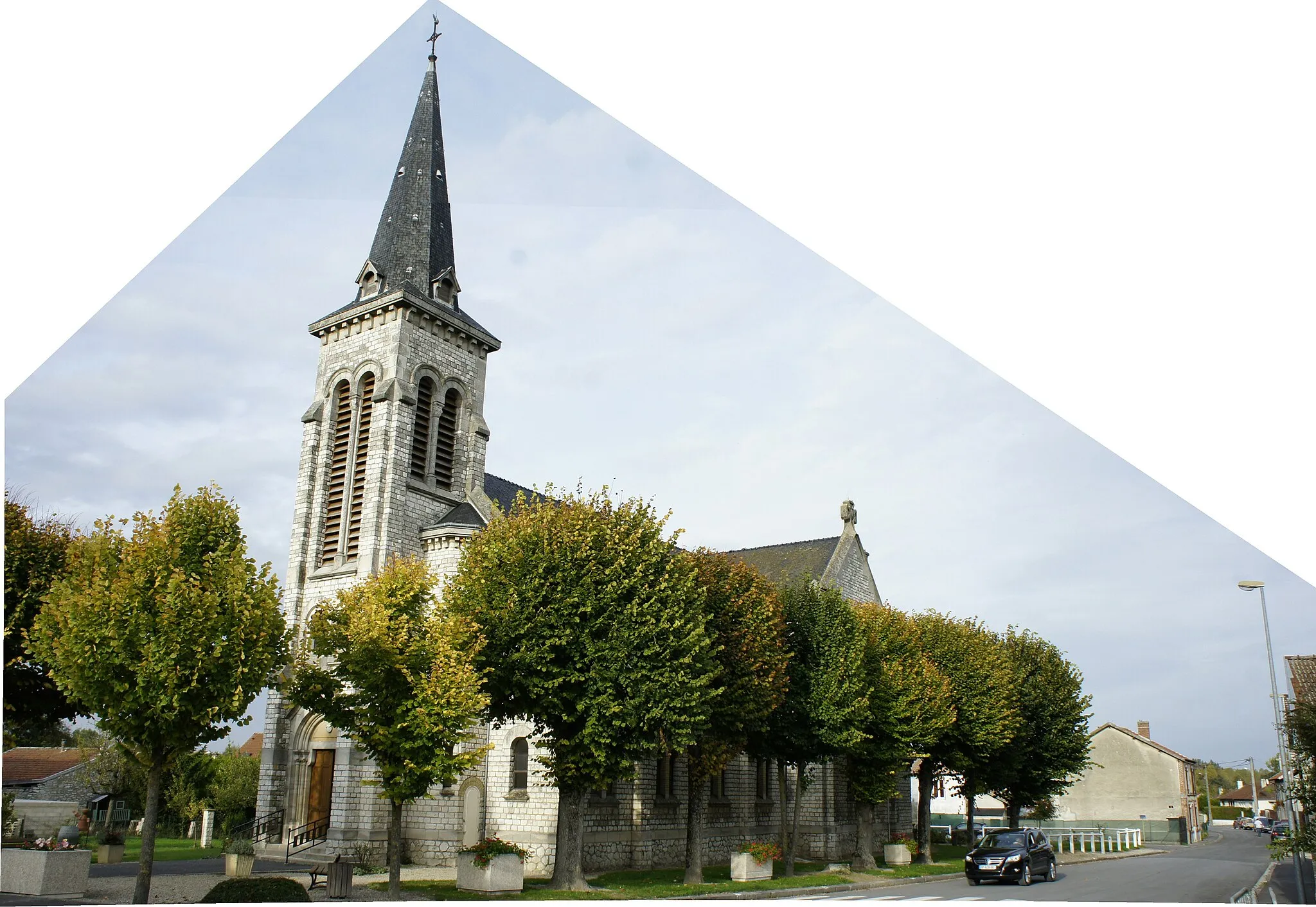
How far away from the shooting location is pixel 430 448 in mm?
29953

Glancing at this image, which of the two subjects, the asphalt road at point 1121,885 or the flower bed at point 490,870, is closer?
the flower bed at point 490,870

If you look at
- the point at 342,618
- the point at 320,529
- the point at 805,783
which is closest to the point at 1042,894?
the point at 805,783

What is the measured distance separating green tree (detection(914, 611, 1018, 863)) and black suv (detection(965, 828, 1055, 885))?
5831 mm

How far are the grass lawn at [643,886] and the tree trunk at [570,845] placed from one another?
0.39m

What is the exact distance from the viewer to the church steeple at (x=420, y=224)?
1243 inches

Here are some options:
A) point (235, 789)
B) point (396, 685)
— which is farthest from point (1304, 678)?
point (235, 789)

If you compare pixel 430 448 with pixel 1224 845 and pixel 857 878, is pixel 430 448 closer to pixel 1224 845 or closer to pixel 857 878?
pixel 857 878

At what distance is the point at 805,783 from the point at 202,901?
1996 centimetres

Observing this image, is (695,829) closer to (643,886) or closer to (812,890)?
(643,886)

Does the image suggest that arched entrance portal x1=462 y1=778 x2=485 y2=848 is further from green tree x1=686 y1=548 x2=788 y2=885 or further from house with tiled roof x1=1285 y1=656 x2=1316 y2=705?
house with tiled roof x1=1285 y1=656 x2=1316 y2=705

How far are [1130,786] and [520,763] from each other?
174 ft

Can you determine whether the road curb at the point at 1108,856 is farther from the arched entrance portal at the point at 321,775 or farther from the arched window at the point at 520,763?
the arched entrance portal at the point at 321,775

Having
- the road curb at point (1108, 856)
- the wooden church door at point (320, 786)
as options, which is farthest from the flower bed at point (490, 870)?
the road curb at point (1108, 856)

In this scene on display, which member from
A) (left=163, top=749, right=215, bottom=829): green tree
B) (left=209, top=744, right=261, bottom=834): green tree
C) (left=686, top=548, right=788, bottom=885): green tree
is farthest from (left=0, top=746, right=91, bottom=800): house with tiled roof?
(left=686, top=548, right=788, bottom=885): green tree
